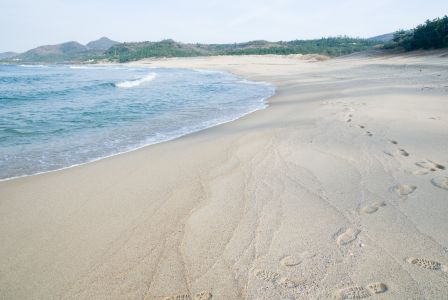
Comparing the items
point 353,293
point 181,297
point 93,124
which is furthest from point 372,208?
point 93,124

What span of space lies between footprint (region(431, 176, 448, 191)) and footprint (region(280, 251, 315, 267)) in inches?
80.7

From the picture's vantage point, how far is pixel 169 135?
809 centimetres

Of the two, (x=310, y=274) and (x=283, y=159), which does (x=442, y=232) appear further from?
(x=283, y=159)

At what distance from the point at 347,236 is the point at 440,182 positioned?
1.73m

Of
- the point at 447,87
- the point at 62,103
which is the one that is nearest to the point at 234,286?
the point at 447,87

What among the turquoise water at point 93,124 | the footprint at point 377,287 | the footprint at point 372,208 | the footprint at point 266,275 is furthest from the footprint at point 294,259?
the turquoise water at point 93,124

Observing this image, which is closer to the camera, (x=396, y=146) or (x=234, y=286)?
(x=234, y=286)

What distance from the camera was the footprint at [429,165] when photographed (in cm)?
414

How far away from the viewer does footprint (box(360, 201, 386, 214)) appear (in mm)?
3226

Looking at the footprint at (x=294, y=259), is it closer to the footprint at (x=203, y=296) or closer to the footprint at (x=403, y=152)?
the footprint at (x=203, y=296)

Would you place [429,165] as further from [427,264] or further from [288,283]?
[288,283]

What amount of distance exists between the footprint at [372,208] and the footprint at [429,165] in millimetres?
1289

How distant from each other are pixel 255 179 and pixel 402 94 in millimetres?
8313

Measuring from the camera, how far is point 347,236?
2.83 metres
